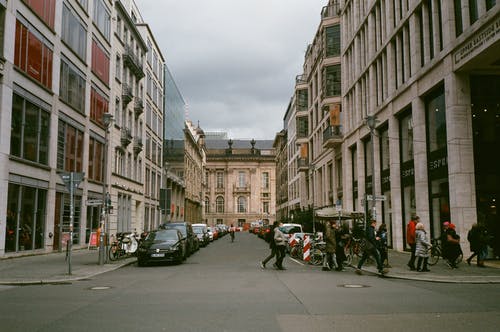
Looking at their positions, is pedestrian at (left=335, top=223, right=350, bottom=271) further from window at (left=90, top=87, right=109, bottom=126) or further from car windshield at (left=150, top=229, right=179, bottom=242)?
window at (left=90, top=87, right=109, bottom=126)

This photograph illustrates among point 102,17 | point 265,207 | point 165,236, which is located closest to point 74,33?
point 102,17

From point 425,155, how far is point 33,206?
1928 centimetres

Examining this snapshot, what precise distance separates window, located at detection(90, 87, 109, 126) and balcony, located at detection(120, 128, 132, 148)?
3.69 meters

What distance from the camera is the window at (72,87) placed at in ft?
99.4

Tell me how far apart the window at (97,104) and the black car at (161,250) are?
54.7 ft

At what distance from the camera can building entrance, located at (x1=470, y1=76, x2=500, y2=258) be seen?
848 inches

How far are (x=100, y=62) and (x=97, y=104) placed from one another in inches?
125

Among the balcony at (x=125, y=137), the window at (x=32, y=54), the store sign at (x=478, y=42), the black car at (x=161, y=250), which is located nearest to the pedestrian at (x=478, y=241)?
the store sign at (x=478, y=42)

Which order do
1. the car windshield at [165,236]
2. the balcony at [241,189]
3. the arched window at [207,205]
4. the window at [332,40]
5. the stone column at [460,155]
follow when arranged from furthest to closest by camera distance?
the arched window at [207,205], the balcony at [241,189], the window at [332,40], the car windshield at [165,236], the stone column at [460,155]

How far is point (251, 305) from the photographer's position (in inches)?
396

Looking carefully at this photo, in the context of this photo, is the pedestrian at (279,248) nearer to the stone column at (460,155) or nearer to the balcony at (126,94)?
the stone column at (460,155)

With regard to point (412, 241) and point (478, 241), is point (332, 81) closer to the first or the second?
point (412, 241)

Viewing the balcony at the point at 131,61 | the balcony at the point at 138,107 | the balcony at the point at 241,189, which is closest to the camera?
the balcony at the point at 131,61

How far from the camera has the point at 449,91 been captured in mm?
22031
